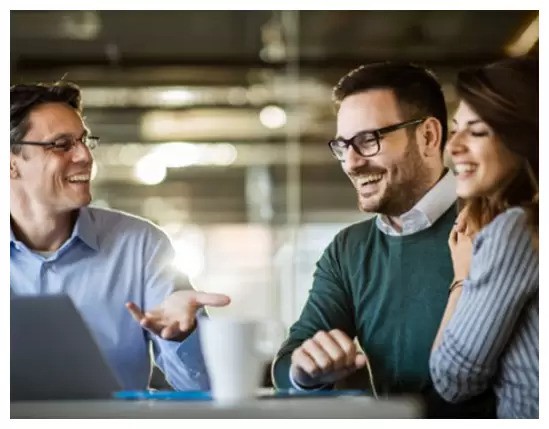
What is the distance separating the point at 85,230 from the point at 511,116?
0.84m

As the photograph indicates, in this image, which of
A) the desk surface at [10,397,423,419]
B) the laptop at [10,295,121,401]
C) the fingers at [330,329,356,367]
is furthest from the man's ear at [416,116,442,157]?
the laptop at [10,295,121,401]

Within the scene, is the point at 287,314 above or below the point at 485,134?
below

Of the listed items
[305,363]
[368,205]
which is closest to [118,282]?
[305,363]

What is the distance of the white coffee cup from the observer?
4.69 feet

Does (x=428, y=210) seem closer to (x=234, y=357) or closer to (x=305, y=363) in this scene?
(x=305, y=363)

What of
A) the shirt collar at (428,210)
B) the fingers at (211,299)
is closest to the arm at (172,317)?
the fingers at (211,299)

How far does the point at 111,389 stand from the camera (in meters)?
1.62

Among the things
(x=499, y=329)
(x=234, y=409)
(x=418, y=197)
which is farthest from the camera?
(x=418, y=197)

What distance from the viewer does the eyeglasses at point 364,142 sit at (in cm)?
171

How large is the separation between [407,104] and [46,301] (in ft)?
2.57

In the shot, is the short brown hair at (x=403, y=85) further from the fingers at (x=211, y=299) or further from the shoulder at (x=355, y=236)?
the fingers at (x=211, y=299)

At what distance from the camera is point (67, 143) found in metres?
1.73
